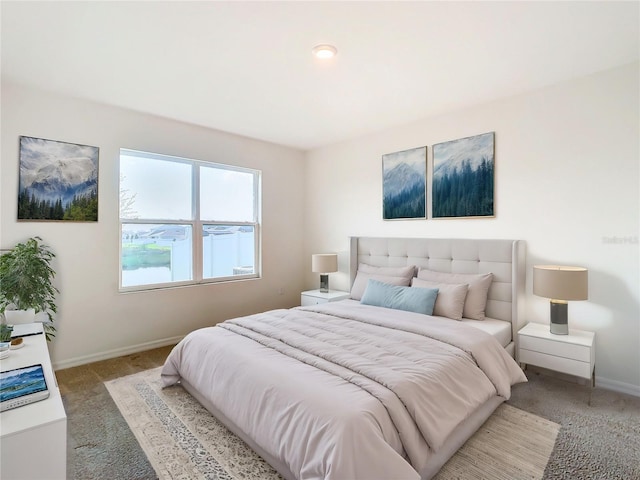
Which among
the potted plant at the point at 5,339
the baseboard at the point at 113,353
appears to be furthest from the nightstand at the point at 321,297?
the potted plant at the point at 5,339

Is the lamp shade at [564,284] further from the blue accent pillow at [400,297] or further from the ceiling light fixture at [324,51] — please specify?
the ceiling light fixture at [324,51]

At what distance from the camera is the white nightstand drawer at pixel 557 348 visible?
247cm

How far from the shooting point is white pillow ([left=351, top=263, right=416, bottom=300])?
140 inches

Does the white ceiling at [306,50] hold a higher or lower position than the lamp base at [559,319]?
higher

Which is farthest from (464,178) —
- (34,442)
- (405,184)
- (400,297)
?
(34,442)

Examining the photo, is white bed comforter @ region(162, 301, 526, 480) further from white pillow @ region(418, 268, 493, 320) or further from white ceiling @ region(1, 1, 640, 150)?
white ceiling @ region(1, 1, 640, 150)

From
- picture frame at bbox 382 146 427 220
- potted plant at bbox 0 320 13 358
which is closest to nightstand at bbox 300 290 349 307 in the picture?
picture frame at bbox 382 146 427 220

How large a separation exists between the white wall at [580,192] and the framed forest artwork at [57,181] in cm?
372

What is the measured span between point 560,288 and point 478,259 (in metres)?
0.79

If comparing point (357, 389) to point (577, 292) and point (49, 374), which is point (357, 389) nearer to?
point (49, 374)

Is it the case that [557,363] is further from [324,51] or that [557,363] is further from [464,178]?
[324,51]

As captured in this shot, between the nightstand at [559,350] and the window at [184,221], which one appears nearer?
the nightstand at [559,350]

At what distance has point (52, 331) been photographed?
307 cm

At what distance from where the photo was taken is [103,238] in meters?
3.37
